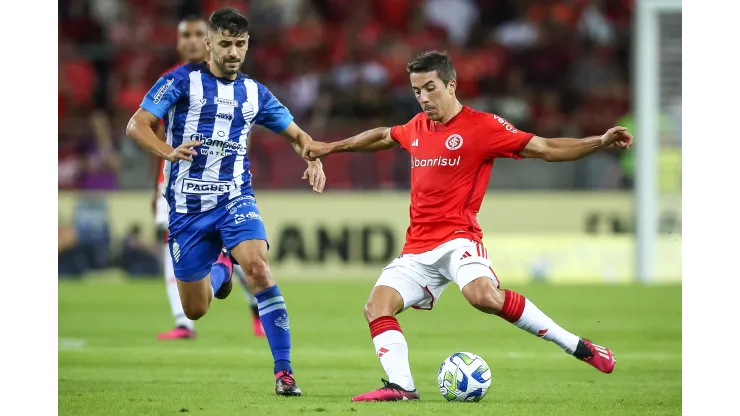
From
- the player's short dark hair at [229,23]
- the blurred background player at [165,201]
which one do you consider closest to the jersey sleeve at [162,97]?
the player's short dark hair at [229,23]

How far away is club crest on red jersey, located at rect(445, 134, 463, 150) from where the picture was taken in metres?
6.91

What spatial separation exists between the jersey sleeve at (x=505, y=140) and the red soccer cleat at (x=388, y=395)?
146 cm

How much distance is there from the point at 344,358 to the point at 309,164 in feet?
7.50

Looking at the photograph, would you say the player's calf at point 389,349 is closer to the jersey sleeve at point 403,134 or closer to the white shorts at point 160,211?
the jersey sleeve at point 403,134

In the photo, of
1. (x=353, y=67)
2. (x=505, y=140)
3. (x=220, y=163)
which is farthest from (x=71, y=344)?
(x=353, y=67)

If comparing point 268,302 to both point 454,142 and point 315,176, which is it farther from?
point 454,142

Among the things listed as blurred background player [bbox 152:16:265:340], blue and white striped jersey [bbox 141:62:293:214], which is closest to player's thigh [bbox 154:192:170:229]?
blurred background player [bbox 152:16:265:340]

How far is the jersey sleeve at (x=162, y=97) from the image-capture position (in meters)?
6.95

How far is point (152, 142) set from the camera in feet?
22.0
